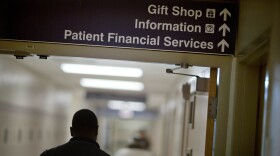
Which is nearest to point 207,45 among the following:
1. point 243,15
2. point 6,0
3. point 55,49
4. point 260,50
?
point 243,15

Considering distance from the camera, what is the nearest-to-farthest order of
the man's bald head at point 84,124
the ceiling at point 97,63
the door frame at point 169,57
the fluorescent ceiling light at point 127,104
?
the man's bald head at point 84,124 → the door frame at point 169,57 → the ceiling at point 97,63 → the fluorescent ceiling light at point 127,104

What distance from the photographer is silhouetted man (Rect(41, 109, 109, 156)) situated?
273cm

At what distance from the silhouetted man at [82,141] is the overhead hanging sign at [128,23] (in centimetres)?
71

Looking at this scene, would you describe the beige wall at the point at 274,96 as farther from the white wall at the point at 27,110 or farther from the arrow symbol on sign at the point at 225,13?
the white wall at the point at 27,110

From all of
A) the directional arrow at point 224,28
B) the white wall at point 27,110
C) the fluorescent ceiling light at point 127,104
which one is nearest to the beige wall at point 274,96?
the directional arrow at point 224,28

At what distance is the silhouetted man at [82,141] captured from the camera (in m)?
2.73

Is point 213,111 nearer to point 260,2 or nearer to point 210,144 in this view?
point 210,144

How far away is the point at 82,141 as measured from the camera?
110 inches

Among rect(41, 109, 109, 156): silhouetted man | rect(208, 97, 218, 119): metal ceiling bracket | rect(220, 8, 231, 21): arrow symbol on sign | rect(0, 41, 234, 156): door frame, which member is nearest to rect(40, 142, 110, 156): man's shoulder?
rect(41, 109, 109, 156): silhouetted man

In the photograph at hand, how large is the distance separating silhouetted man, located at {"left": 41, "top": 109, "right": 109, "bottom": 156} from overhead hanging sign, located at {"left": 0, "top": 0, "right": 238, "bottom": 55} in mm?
712

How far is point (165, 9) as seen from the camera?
11.1ft

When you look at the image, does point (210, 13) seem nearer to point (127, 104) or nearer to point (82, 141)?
point (82, 141)

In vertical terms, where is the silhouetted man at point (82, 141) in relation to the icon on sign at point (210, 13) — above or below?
below

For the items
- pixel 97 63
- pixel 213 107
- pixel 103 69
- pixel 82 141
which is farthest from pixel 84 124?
pixel 103 69
